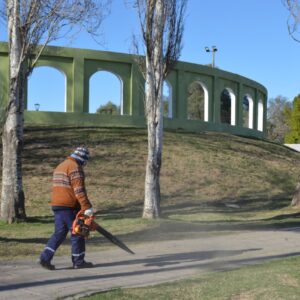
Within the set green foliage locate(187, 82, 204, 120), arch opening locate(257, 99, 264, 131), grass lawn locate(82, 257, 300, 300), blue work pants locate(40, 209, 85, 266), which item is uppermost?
green foliage locate(187, 82, 204, 120)

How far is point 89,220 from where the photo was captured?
7.77m

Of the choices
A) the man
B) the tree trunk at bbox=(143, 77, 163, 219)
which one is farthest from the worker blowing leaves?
the tree trunk at bbox=(143, 77, 163, 219)

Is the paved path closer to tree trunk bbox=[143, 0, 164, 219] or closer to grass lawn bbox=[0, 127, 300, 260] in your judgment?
grass lawn bbox=[0, 127, 300, 260]

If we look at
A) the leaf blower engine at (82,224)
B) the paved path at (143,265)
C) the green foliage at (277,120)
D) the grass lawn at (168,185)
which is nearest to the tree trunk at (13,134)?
the grass lawn at (168,185)

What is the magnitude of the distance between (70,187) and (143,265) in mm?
1729

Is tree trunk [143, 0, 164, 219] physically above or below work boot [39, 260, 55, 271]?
above

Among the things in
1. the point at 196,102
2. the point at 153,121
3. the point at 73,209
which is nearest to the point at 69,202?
the point at 73,209

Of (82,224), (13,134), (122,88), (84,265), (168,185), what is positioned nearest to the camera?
(82,224)

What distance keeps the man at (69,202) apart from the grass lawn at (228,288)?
65.6 inches

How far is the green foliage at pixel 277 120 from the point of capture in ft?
273

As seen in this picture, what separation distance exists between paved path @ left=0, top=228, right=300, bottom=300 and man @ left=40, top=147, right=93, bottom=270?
241 mm

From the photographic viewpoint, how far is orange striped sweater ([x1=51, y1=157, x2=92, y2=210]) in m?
7.78

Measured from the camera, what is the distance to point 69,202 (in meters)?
7.92

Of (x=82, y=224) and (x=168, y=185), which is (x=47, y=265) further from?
(x=168, y=185)
